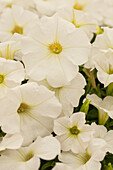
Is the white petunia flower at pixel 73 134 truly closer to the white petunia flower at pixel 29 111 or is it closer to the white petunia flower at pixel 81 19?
the white petunia flower at pixel 29 111

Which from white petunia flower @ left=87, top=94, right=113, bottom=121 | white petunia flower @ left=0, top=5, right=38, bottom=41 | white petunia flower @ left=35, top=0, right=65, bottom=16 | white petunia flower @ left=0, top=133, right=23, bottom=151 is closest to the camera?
white petunia flower @ left=0, top=133, right=23, bottom=151

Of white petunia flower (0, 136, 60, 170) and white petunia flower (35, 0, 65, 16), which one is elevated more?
white petunia flower (35, 0, 65, 16)

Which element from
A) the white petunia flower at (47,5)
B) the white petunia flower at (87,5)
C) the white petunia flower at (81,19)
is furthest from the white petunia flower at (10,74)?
the white petunia flower at (47,5)

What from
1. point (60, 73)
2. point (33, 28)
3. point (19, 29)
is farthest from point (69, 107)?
point (19, 29)

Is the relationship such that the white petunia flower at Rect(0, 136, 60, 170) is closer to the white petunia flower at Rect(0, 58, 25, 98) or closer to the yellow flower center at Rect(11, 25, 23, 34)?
the white petunia flower at Rect(0, 58, 25, 98)

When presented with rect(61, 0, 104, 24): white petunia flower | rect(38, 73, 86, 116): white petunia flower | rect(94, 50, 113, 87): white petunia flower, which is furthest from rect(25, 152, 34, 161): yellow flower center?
rect(61, 0, 104, 24): white petunia flower

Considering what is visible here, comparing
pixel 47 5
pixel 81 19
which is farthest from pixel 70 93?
pixel 47 5

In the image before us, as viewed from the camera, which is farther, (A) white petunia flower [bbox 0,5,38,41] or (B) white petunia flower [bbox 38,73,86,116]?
(A) white petunia flower [bbox 0,5,38,41]
